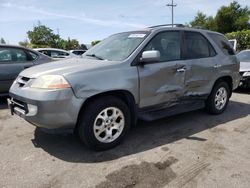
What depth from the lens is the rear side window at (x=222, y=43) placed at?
569cm

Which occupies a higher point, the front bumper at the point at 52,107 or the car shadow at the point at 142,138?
the front bumper at the point at 52,107

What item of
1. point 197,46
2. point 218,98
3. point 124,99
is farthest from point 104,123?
point 218,98

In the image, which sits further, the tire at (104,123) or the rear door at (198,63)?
the rear door at (198,63)

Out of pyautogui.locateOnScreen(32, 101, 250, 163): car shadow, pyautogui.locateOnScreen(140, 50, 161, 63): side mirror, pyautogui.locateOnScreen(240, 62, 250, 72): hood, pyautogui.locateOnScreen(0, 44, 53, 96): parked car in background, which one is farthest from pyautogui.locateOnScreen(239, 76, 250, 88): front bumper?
pyautogui.locateOnScreen(0, 44, 53, 96): parked car in background

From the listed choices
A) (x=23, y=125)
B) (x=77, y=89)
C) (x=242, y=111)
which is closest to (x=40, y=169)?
(x=77, y=89)

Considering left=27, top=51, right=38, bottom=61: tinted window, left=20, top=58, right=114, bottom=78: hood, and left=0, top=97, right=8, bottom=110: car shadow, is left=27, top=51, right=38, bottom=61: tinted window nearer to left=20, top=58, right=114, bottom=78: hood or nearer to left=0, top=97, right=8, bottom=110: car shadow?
left=0, top=97, right=8, bottom=110: car shadow

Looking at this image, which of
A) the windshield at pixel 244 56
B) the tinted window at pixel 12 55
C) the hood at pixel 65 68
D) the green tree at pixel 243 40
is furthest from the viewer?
the green tree at pixel 243 40

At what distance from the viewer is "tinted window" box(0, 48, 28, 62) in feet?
22.0

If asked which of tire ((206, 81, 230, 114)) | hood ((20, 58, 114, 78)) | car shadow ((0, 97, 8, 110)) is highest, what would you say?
hood ((20, 58, 114, 78))

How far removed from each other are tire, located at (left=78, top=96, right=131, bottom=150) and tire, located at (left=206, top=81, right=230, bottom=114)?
2260mm

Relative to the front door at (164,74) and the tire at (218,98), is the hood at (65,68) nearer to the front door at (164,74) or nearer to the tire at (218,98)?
the front door at (164,74)

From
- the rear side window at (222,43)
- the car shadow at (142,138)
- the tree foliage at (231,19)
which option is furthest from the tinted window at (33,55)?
the tree foliage at (231,19)

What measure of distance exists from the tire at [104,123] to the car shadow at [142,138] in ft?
0.49

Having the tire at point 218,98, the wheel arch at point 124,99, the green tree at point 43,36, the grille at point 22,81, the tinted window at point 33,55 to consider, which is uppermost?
the green tree at point 43,36
